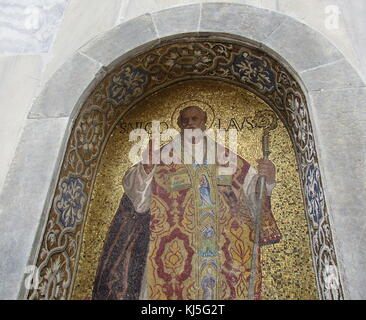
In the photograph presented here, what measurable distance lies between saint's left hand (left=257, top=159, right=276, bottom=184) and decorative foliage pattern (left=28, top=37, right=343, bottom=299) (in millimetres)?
194

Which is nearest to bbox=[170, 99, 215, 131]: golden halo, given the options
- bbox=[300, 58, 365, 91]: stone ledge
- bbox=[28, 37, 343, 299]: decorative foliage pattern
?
bbox=[28, 37, 343, 299]: decorative foliage pattern

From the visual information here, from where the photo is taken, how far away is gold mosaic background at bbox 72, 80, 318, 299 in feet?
8.78

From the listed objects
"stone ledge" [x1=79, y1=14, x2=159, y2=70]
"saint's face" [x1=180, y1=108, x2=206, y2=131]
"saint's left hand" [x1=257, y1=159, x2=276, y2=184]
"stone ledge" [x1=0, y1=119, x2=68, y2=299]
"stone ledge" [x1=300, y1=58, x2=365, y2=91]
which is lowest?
"stone ledge" [x1=0, y1=119, x2=68, y2=299]

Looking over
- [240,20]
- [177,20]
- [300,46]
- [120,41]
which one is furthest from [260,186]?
[120,41]

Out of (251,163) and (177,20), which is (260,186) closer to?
(251,163)

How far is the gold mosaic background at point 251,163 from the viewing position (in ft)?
8.78

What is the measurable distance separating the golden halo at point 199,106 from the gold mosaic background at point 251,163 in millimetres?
34

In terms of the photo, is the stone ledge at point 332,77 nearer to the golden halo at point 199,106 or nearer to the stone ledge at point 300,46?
the stone ledge at point 300,46

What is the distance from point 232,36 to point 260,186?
1101mm

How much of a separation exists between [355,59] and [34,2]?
2.70 m

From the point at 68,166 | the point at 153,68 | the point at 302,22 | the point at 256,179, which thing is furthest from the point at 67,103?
the point at 302,22

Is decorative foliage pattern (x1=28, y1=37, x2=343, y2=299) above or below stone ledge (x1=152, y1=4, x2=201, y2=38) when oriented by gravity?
below

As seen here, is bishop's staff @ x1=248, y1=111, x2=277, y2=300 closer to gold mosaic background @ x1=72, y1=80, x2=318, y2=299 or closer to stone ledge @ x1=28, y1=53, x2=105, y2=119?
gold mosaic background @ x1=72, y1=80, x2=318, y2=299

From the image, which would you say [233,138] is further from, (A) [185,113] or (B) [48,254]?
(B) [48,254]
